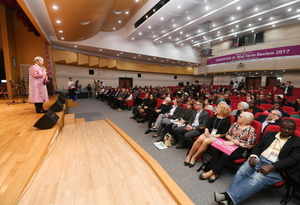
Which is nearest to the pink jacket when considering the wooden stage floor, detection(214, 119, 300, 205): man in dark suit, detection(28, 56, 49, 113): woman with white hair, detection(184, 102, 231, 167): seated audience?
detection(28, 56, 49, 113): woman with white hair

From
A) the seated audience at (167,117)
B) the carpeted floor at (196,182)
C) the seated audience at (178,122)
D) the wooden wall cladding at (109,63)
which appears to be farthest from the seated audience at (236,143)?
the wooden wall cladding at (109,63)

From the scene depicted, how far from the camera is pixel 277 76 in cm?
1174

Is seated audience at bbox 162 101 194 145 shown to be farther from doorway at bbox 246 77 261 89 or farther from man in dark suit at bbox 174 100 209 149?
doorway at bbox 246 77 261 89

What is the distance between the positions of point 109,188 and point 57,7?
595cm

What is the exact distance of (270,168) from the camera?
1451 mm

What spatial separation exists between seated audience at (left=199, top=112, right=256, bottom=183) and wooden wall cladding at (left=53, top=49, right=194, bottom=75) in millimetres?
11043

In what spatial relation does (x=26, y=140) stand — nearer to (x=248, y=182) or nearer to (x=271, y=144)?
(x=248, y=182)

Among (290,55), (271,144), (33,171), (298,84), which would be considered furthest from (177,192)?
(298,84)

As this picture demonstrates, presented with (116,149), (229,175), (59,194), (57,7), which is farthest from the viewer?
(57,7)

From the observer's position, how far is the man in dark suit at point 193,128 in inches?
101

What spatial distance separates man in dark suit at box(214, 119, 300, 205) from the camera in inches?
56.3

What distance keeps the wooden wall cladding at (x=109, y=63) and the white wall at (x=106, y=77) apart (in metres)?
0.70

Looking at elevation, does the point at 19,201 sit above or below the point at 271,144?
below

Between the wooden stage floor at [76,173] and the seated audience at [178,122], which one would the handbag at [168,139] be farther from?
the wooden stage floor at [76,173]
